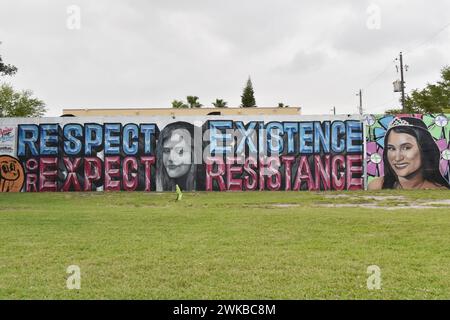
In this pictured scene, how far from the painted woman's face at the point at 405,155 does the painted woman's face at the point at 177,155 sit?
39.4 feet

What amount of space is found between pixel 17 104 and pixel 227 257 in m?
64.4

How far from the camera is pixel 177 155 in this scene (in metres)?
29.4

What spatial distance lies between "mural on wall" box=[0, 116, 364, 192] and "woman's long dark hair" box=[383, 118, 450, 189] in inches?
60.8

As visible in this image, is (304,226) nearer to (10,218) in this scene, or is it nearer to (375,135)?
(10,218)

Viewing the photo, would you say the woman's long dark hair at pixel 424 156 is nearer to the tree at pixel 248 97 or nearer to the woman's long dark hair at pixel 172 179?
the woman's long dark hair at pixel 172 179

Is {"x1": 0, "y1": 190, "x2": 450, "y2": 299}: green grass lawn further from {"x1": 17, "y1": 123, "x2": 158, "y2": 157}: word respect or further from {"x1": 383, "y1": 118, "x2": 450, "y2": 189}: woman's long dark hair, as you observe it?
{"x1": 17, "y1": 123, "x2": 158, "y2": 157}: word respect

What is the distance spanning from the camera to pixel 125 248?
8.41 metres

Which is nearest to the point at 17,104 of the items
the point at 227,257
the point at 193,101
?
the point at 193,101

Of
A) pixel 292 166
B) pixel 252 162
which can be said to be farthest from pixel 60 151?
pixel 292 166

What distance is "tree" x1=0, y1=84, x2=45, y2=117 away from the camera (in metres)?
63.5

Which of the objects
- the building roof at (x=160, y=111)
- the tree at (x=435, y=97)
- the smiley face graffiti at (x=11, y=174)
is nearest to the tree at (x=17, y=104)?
the building roof at (x=160, y=111)

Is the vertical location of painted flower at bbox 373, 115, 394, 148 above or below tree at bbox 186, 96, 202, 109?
below

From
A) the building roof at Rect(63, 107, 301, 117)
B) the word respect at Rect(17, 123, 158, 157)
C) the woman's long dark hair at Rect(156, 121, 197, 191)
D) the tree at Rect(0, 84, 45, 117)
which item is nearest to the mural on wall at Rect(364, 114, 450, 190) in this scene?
the woman's long dark hair at Rect(156, 121, 197, 191)

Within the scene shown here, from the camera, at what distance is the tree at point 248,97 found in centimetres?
7162
